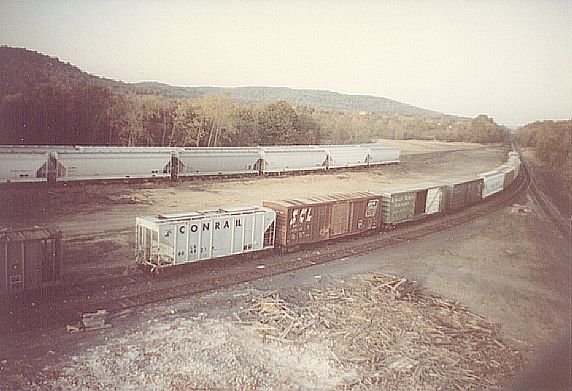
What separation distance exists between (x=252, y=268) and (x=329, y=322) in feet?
12.0

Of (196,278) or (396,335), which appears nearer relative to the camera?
(396,335)

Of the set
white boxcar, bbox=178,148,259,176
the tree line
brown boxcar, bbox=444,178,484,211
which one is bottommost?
brown boxcar, bbox=444,178,484,211

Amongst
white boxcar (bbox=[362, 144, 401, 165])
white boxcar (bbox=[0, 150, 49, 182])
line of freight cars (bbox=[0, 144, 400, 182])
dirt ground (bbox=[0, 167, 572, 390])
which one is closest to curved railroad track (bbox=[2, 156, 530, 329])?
dirt ground (bbox=[0, 167, 572, 390])

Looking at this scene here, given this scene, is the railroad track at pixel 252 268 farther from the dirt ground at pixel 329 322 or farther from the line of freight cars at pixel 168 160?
the line of freight cars at pixel 168 160

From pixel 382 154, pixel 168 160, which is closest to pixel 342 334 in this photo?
pixel 168 160

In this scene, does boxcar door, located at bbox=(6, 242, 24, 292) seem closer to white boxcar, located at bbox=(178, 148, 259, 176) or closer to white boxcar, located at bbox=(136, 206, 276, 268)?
white boxcar, located at bbox=(136, 206, 276, 268)

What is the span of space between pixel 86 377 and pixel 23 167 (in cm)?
868

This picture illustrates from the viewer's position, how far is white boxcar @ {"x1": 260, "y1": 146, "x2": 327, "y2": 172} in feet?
49.4

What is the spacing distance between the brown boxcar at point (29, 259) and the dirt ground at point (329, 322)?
1269 mm

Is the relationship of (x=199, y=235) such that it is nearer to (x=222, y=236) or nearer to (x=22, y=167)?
(x=222, y=236)

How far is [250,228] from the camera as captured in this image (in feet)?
41.9

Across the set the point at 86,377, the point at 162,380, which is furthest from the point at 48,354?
the point at 162,380

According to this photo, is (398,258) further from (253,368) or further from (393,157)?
(253,368)

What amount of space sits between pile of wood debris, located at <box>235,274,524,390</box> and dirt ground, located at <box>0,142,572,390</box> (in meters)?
0.03
